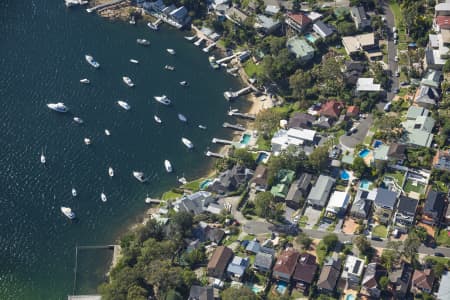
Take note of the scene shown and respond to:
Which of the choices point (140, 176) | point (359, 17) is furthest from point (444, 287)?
point (359, 17)

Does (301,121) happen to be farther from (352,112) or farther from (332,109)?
(352,112)

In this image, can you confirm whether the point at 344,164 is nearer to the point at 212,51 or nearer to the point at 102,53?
the point at 212,51

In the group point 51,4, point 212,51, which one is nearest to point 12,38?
point 51,4

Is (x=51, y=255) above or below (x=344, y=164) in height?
below

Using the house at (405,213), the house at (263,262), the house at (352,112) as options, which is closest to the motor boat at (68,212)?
the house at (263,262)

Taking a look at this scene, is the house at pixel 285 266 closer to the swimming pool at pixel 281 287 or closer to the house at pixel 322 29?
the swimming pool at pixel 281 287

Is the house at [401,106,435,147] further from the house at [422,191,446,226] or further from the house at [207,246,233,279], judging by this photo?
the house at [207,246,233,279]
